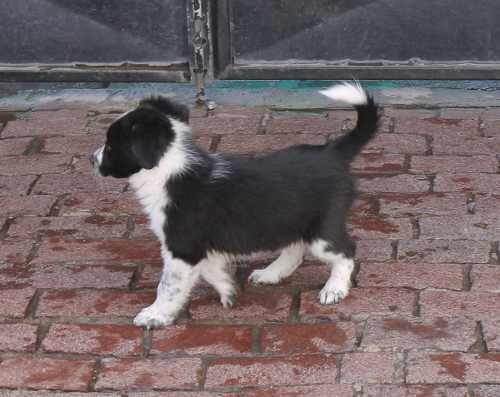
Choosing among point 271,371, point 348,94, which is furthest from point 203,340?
point 348,94

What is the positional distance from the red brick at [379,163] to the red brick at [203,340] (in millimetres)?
1710

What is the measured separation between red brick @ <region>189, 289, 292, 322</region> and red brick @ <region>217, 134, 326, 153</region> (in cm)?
152

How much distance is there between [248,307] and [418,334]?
79 cm

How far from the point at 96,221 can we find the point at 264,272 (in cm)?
109

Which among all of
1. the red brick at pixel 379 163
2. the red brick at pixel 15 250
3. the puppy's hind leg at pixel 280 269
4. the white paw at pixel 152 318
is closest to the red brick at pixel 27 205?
the red brick at pixel 15 250

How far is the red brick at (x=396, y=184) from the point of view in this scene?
18.5ft

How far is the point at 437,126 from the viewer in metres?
6.38

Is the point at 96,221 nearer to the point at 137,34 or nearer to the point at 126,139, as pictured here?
the point at 126,139

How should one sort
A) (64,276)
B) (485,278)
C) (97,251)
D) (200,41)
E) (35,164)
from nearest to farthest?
(485,278) < (64,276) < (97,251) < (35,164) < (200,41)

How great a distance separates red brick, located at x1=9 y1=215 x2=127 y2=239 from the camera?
5352mm

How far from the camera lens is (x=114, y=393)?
13.5 ft

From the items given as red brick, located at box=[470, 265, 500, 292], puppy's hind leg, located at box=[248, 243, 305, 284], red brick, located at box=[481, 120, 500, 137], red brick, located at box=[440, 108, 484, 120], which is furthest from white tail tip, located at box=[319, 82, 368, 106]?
red brick, located at box=[440, 108, 484, 120]

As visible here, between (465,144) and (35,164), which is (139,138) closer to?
(35,164)

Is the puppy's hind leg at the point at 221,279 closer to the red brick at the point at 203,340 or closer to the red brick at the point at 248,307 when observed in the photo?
the red brick at the point at 248,307
